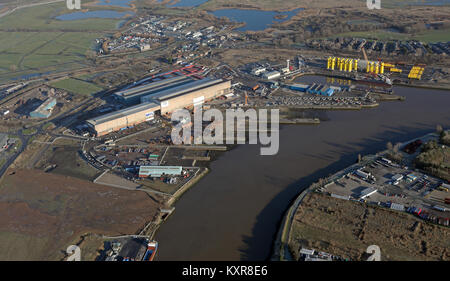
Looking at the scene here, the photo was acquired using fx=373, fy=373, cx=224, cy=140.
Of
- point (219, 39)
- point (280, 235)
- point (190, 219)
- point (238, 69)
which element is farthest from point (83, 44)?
point (280, 235)

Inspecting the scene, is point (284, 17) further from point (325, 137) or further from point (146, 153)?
point (146, 153)

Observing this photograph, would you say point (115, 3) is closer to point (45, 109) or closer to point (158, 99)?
point (45, 109)

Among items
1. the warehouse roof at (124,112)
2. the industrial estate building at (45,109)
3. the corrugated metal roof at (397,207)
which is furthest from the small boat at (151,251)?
the industrial estate building at (45,109)

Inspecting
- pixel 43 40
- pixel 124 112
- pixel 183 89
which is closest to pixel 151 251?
pixel 124 112

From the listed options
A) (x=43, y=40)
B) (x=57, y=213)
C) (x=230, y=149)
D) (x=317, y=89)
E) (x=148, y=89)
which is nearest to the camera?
(x=57, y=213)

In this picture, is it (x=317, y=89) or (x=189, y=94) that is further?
(x=317, y=89)

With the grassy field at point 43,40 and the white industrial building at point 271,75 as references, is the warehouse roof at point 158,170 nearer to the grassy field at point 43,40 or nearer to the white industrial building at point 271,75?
the white industrial building at point 271,75

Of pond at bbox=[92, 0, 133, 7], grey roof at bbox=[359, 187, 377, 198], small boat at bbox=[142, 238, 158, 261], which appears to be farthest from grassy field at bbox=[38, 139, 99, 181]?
pond at bbox=[92, 0, 133, 7]
